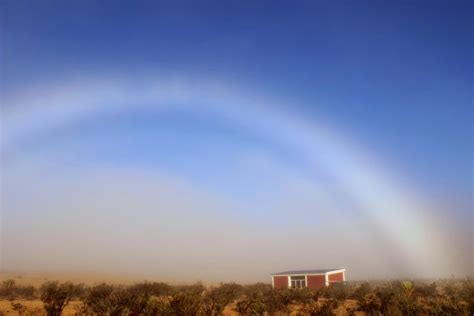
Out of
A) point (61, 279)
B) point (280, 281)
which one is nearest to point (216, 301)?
point (280, 281)

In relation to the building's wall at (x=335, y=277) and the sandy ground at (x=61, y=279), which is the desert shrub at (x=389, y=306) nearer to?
the building's wall at (x=335, y=277)

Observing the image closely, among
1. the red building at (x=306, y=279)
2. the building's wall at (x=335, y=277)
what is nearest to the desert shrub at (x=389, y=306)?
the red building at (x=306, y=279)

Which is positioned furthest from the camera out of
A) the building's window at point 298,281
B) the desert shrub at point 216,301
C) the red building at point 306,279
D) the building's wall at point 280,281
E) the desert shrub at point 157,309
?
the building's wall at point 280,281

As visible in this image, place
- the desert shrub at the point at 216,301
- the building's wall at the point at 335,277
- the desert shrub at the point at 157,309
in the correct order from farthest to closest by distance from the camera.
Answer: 1. the building's wall at the point at 335,277
2. the desert shrub at the point at 216,301
3. the desert shrub at the point at 157,309

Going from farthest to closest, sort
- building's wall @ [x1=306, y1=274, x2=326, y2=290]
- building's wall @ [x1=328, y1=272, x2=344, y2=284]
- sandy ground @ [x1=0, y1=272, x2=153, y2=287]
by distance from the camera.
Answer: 1. sandy ground @ [x1=0, y1=272, x2=153, y2=287]
2. building's wall @ [x1=328, y1=272, x2=344, y2=284]
3. building's wall @ [x1=306, y1=274, x2=326, y2=290]

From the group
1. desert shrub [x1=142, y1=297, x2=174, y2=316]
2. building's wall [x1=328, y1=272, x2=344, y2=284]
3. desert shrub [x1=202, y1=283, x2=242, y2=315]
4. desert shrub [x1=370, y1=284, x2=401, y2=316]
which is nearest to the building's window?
building's wall [x1=328, y1=272, x2=344, y2=284]

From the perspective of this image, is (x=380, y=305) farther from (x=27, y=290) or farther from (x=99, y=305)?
(x=27, y=290)

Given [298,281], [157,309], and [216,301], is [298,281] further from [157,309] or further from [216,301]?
[157,309]

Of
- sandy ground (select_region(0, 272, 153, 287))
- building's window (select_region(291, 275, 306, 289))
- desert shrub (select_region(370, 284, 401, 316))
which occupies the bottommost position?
sandy ground (select_region(0, 272, 153, 287))

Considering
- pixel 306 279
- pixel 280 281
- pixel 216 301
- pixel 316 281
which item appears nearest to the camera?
pixel 216 301

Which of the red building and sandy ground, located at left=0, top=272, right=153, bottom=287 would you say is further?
sandy ground, located at left=0, top=272, right=153, bottom=287

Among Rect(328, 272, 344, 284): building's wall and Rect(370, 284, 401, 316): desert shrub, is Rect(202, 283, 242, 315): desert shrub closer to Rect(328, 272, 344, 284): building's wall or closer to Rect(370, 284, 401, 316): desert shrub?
Rect(370, 284, 401, 316): desert shrub

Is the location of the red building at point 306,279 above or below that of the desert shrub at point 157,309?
below
